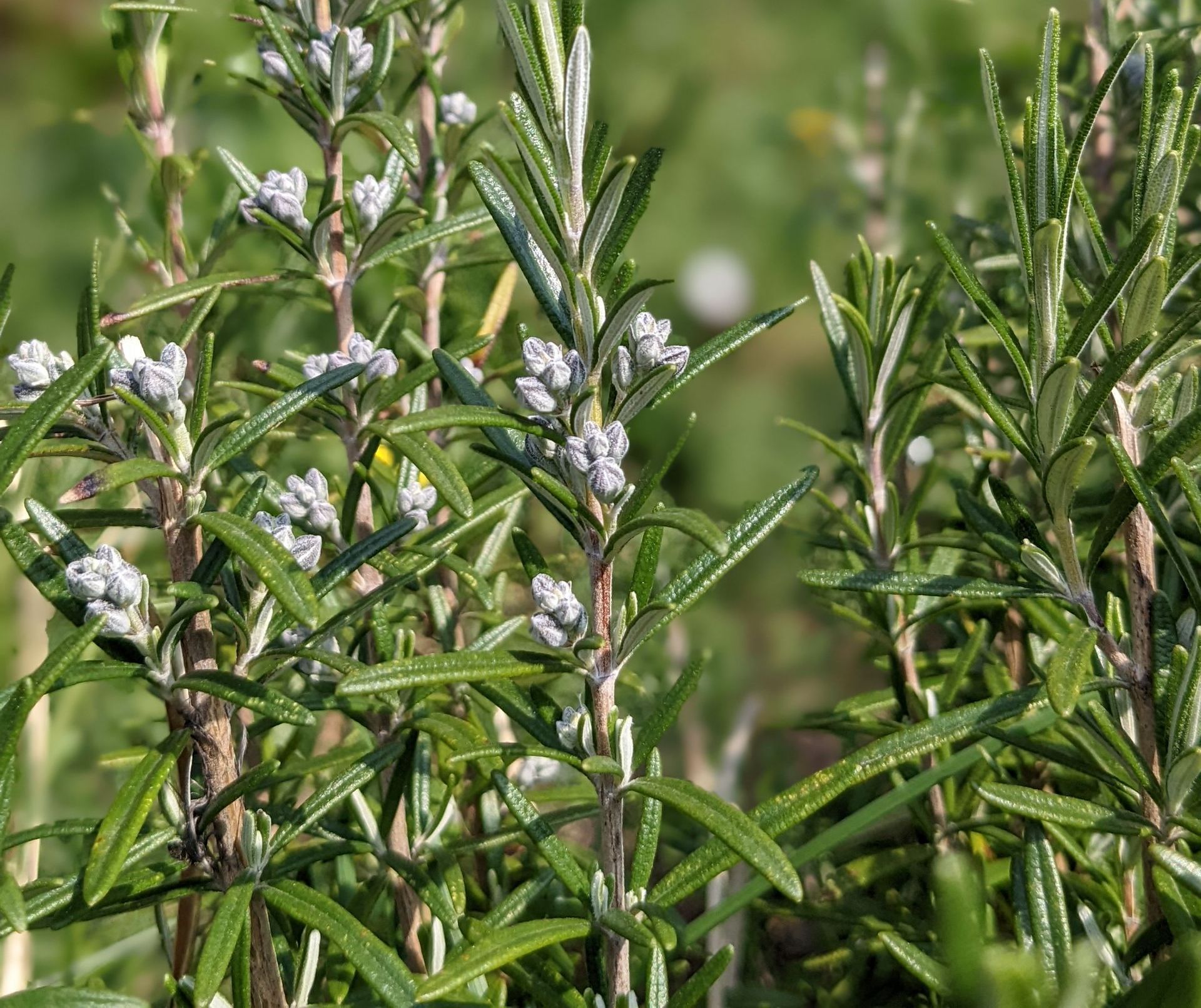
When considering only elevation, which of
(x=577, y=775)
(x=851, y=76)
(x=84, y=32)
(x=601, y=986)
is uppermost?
(x=84, y=32)

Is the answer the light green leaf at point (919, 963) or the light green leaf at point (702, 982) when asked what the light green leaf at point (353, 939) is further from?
the light green leaf at point (919, 963)

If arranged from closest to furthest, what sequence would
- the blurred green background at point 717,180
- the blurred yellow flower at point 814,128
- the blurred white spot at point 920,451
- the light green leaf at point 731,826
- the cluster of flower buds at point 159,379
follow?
the light green leaf at point 731,826 < the cluster of flower buds at point 159,379 < the blurred white spot at point 920,451 < the blurred green background at point 717,180 < the blurred yellow flower at point 814,128

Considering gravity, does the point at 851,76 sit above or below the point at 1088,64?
above

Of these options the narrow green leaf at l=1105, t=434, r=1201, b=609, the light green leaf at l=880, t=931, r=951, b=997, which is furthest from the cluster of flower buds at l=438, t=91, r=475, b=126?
the light green leaf at l=880, t=931, r=951, b=997

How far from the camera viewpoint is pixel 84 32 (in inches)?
99.6

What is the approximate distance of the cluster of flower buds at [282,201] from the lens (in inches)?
38.6

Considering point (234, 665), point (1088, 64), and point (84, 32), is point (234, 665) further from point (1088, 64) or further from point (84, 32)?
point (84, 32)

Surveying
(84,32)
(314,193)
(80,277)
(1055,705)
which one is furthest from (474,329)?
(84,32)

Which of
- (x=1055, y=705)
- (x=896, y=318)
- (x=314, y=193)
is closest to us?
(x=1055, y=705)

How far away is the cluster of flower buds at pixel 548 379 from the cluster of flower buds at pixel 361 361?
238mm

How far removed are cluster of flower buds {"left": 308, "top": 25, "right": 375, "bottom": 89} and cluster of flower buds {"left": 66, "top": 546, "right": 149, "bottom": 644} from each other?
51 cm

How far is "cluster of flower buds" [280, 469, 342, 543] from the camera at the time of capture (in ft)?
3.04

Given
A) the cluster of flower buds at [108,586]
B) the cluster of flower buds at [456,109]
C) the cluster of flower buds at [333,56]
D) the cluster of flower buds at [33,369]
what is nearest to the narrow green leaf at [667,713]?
the cluster of flower buds at [108,586]

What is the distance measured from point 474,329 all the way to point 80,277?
1.06m
